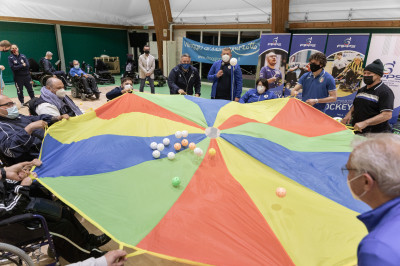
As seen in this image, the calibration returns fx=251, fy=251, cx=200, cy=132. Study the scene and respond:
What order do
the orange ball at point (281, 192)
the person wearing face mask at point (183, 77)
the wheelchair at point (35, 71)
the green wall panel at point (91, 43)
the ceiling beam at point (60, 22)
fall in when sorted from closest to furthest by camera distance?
the orange ball at point (281, 192) < the person wearing face mask at point (183, 77) < the wheelchair at point (35, 71) < the ceiling beam at point (60, 22) < the green wall panel at point (91, 43)

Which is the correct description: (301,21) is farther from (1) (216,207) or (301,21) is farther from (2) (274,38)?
(1) (216,207)

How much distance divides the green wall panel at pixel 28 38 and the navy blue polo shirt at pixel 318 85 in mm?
10341

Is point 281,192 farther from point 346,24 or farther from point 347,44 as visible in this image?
point 346,24

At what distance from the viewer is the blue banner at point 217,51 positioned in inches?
296

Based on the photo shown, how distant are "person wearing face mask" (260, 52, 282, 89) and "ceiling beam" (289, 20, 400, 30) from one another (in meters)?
1.11

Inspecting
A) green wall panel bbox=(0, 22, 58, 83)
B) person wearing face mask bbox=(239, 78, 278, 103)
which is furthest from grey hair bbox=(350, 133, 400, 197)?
green wall panel bbox=(0, 22, 58, 83)

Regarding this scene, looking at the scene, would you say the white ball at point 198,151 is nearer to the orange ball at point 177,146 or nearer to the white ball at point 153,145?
the orange ball at point 177,146

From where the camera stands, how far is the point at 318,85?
316 centimetres

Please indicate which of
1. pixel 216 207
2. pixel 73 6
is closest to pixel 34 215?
pixel 216 207

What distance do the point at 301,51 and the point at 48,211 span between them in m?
6.05

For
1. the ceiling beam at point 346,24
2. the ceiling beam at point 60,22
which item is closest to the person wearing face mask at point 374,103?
the ceiling beam at point 346,24

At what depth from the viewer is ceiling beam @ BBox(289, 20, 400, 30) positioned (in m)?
5.45

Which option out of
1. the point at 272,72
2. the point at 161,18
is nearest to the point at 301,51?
the point at 272,72

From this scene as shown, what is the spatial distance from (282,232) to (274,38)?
5913 millimetres
